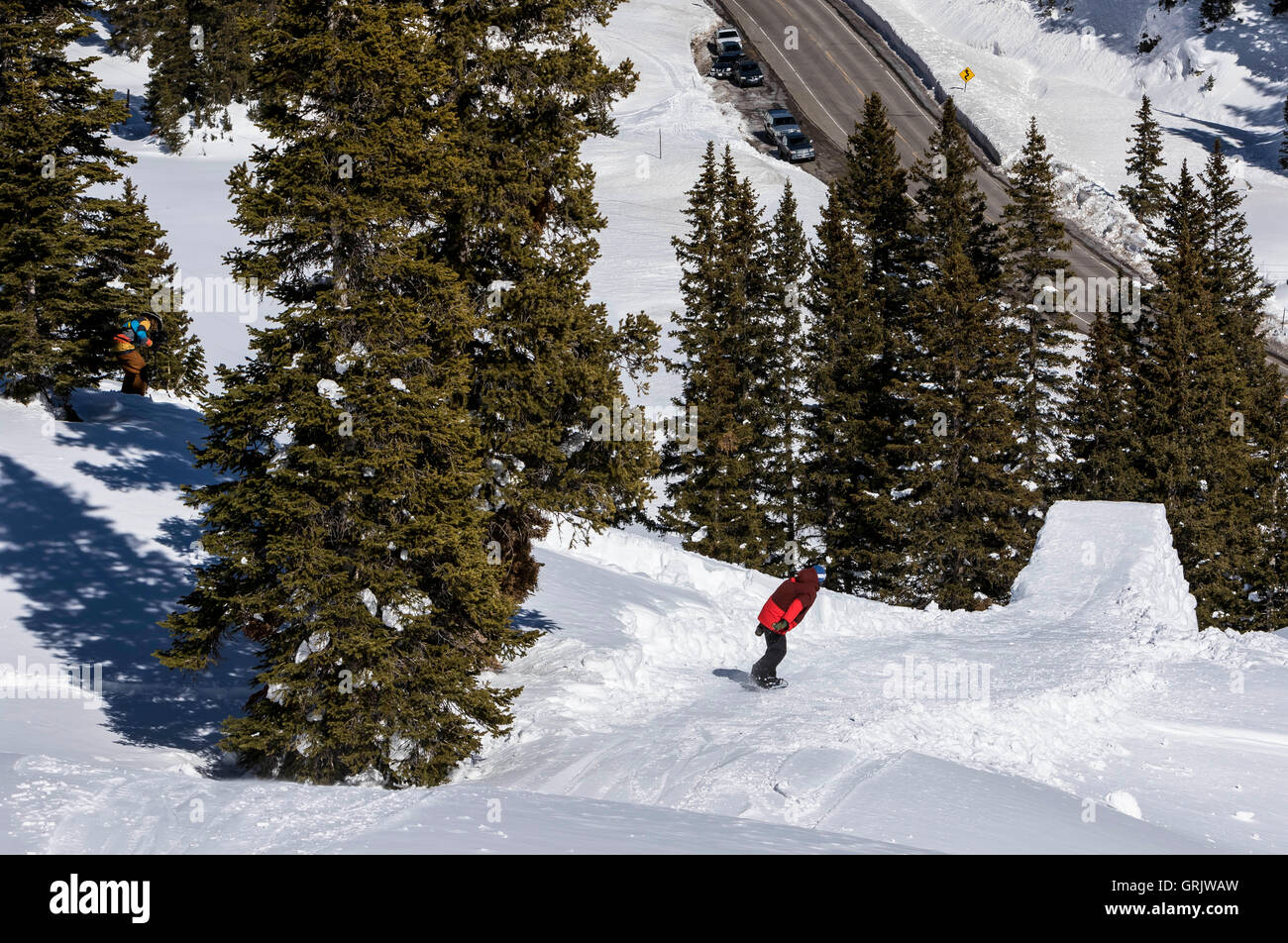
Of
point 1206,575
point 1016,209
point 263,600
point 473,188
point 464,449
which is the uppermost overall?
point 1016,209

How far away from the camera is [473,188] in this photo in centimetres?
1405

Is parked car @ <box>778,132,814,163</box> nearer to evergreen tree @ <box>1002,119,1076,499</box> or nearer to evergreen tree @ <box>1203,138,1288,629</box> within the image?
evergreen tree @ <box>1203,138,1288,629</box>

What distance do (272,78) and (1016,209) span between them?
32535 mm

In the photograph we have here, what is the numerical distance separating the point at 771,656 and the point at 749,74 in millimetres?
60681

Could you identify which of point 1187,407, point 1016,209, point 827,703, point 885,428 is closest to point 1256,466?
point 1187,407

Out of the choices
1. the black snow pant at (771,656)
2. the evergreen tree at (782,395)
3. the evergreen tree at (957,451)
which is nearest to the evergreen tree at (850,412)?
the evergreen tree at (782,395)

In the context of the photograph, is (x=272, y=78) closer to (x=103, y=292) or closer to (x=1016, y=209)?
(x=103, y=292)

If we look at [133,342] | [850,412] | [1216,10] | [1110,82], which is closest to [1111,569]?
[850,412]

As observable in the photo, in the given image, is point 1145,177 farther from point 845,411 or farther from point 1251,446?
point 845,411

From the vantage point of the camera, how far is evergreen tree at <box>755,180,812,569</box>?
36188 millimetres

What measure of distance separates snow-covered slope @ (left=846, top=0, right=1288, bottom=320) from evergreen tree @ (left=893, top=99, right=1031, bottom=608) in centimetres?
3177

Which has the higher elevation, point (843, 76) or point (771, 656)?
point (843, 76)

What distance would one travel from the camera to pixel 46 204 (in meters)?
20.1

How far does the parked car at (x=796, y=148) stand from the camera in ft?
201
